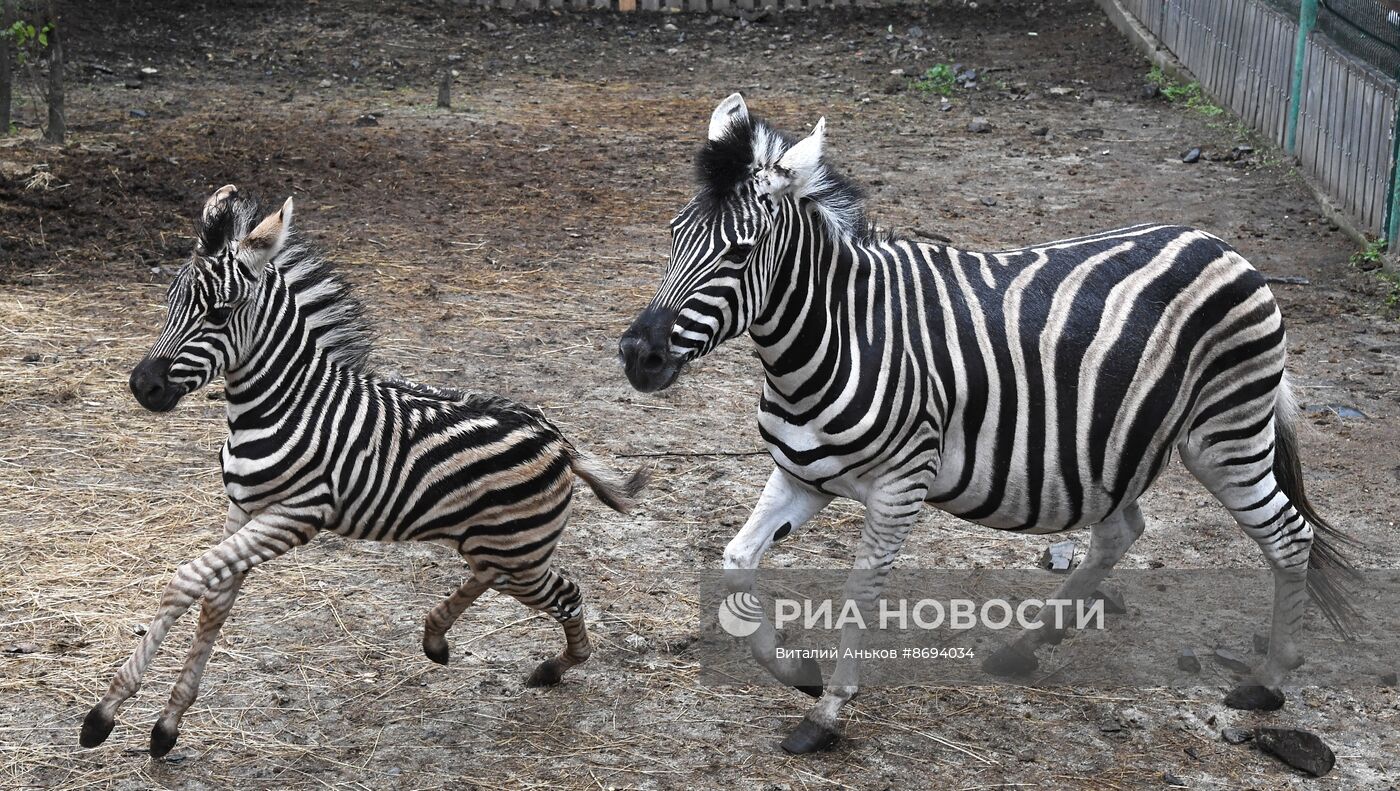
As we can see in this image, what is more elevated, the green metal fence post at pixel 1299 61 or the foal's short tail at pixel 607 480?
the green metal fence post at pixel 1299 61

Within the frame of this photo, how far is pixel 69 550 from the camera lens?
17.6 feet

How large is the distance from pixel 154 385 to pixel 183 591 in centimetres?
61

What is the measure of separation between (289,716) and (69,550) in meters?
1.56

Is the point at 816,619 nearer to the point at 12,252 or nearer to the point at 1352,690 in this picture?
the point at 1352,690

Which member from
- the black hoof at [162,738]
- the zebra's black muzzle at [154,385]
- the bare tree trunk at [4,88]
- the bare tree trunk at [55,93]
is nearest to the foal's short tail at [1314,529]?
the zebra's black muzzle at [154,385]

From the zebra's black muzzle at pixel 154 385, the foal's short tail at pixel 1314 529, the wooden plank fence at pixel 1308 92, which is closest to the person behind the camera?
the zebra's black muzzle at pixel 154 385

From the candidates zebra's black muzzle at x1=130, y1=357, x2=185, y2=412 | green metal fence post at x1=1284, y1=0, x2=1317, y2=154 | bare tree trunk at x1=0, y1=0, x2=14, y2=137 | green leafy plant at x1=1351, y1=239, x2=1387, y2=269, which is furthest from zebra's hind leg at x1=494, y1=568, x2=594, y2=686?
green metal fence post at x1=1284, y1=0, x2=1317, y2=154

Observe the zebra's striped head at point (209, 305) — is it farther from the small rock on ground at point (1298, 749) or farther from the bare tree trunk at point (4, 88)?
the bare tree trunk at point (4, 88)

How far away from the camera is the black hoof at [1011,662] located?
4.83 m

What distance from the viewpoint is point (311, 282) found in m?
4.29

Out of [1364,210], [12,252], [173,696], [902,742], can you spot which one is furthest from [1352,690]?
[12,252]

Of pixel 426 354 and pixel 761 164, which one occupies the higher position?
pixel 761 164

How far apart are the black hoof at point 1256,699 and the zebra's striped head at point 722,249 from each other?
215cm

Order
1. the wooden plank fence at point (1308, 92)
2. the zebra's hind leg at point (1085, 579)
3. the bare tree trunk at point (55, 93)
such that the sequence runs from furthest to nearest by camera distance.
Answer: the bare tree trunk at point (55, 93) → the wooden plank fence at point (1308, 92) → the zebra's hind leg at point (1085, 579)
